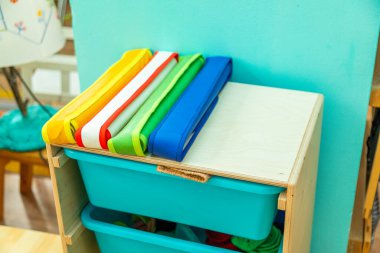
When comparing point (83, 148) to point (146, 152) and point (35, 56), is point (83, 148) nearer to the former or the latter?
point (146, 152)

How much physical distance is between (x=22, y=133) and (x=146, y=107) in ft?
3.08

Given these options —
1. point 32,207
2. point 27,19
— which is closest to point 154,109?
point 27,19

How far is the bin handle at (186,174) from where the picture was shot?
3.46 ft

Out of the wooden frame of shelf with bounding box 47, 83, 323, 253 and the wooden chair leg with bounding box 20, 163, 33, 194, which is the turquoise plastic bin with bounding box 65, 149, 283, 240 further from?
the wooden chair leg with bounding box 20, 163, 33, 194

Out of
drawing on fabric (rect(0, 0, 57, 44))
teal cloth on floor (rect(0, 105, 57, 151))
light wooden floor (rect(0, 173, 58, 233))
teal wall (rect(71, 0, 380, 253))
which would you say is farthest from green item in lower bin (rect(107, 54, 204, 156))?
light wooden floor (rect(0, 173, 58, 233))

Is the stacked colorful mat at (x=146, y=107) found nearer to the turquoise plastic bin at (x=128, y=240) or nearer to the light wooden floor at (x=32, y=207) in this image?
the turquoise plastic bin at (x=128, y=240)

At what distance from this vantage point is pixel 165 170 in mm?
1088

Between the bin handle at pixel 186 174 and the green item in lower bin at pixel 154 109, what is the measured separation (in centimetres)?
5

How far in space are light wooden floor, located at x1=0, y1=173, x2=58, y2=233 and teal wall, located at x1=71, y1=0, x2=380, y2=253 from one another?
921mm

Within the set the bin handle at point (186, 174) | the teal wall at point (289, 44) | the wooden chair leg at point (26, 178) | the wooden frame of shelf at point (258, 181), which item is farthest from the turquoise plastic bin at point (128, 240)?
the wooden chair leg at point (26, 178)

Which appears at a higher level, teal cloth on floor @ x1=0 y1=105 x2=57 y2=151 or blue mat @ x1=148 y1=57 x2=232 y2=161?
blue mat @ x1=148 y1=57 x2=232 y2=161

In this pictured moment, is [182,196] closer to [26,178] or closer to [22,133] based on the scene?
[22,133]

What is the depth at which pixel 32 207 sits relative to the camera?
2.30 meters

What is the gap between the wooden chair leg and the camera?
2.32m
